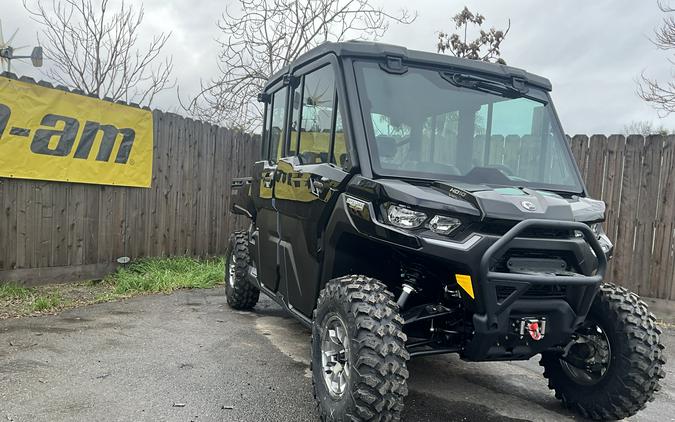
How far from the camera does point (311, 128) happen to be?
420 centimetres

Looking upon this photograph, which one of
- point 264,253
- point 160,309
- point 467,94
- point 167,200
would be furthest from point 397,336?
point 167,200

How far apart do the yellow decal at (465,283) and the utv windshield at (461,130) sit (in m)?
0.75

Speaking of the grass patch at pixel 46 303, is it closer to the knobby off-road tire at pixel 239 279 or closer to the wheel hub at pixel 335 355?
the knobby off-road tire at pixel 239 279

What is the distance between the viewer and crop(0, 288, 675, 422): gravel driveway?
350 centimetres

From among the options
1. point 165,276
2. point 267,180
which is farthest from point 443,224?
point 165,276

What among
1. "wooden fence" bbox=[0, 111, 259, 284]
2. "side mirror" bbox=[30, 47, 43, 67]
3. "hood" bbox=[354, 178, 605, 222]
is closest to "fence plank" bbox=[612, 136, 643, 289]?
"hood" bbox=[354, 178, 605, 222]

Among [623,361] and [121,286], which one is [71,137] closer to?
[121,286]

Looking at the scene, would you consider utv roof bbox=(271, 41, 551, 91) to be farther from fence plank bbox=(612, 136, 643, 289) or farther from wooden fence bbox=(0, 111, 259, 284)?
wooden fence bbox=(0, 111, 259, 284)

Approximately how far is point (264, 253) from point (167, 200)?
385 cm

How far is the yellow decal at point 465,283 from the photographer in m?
2.90

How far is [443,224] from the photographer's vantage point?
9.73 feet

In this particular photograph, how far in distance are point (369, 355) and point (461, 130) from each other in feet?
6.08

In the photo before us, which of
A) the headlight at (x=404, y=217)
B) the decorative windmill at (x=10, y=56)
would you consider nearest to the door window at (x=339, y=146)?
the headlight at (x=404, y=217)

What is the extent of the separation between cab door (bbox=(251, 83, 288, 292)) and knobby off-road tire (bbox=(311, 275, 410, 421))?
1.74 m
